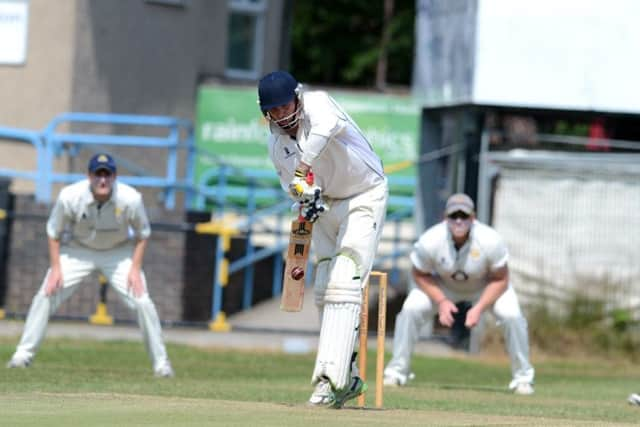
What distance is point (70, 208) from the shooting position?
527 inches

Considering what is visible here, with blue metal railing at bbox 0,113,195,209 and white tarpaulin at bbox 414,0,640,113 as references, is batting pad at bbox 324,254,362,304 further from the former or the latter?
blue metal railing at bbox 0,113,195,209

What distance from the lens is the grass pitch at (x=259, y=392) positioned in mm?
8367

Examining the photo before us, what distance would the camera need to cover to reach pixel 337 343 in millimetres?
9250

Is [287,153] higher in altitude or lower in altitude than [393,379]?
higher

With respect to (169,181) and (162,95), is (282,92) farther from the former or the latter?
(162,95)

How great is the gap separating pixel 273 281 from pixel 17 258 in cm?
356

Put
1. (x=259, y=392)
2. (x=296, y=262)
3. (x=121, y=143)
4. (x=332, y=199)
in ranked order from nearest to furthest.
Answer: (x=296, y=262) < (x=332, y=199) < (x=259, y=392) < (x=121, y=143)

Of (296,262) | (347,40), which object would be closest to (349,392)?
(296,262)

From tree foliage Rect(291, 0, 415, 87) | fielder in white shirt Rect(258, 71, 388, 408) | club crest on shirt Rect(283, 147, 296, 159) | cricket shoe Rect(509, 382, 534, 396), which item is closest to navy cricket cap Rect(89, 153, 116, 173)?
cricket shoe Rect(509, 382, 534, 396)

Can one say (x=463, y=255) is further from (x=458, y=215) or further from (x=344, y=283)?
(x=344, y=283)

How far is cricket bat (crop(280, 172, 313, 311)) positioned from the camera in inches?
366

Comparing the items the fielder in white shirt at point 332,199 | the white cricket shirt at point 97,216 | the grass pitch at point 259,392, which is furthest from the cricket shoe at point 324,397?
the white cricket shirt at point 97,216

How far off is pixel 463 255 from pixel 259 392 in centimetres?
254

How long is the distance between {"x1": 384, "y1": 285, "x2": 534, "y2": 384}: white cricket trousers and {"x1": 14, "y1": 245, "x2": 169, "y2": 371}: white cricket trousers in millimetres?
1991
